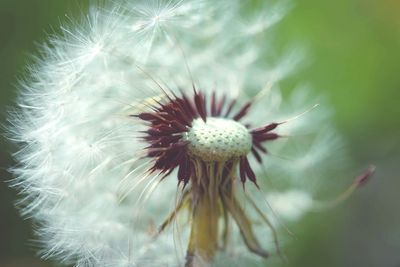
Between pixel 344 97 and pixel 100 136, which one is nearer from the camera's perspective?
pixel 100 136

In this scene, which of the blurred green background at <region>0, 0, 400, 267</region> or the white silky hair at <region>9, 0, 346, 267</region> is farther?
the blurred green background at <region>0, 0, 400, 267</region>

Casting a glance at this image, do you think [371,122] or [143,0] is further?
[371,122]

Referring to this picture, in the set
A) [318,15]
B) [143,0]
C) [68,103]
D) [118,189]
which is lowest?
[118,189]

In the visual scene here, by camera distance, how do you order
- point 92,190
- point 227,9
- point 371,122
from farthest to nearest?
1. point 371,122
2. point 227,9
3. point 92,190

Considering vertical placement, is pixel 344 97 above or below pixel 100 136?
above

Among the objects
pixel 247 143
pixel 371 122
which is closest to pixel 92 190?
pixel 247 143

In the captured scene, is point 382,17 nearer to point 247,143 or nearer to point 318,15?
point 318,15

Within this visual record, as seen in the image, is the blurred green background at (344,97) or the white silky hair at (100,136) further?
the blurred green background at (344,97)

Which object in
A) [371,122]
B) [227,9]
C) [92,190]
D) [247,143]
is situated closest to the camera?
[247,143]
